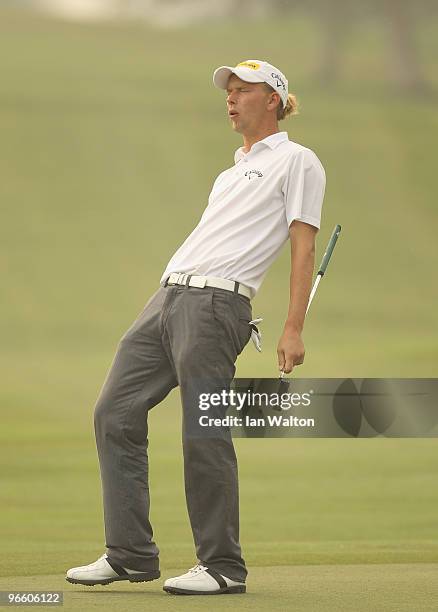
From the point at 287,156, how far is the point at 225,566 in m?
0.80

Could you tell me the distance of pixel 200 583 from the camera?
118 inches

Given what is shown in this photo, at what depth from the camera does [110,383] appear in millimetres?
3111

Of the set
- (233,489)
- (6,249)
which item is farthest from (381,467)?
(6,249)

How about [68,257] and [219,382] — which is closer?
[219,382]

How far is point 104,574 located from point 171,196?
22.6ft

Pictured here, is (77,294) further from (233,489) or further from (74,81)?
(233,489)

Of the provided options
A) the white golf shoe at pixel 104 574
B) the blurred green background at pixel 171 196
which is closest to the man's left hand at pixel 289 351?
the white golf shoe at pixel 104 574

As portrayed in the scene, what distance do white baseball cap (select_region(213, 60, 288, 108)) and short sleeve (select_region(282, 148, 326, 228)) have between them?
17cm

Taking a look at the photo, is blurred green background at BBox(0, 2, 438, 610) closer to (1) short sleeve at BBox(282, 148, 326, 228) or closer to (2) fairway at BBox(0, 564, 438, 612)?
(2) fairway at BBox(0, 564, 438, 612)

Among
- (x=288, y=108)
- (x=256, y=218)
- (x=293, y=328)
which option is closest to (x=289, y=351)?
(x=293, y=328)

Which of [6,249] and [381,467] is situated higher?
[6,249]

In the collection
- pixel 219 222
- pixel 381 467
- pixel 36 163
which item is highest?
pixel 36 163

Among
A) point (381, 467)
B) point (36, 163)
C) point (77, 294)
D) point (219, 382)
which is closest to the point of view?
point (219, 382)

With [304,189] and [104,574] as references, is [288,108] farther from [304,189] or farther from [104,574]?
[104,574]
